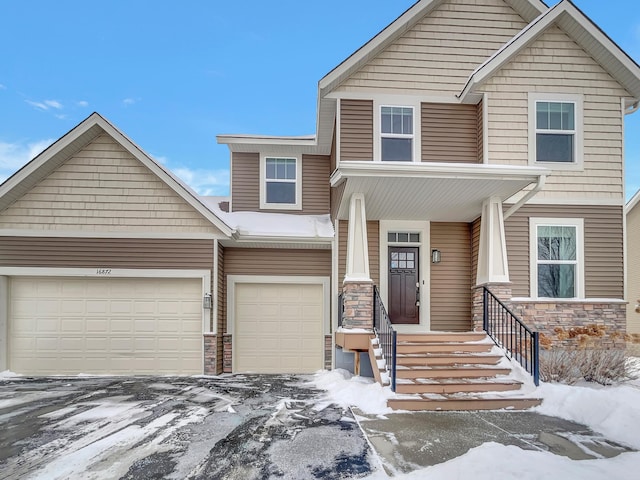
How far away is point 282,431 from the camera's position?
16.5 ft

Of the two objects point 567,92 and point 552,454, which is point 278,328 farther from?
point 567,92

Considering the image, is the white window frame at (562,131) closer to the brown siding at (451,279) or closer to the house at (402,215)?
the house at (402,215)

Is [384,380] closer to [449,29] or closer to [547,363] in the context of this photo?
[547,363]

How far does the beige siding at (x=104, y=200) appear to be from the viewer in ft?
31.5

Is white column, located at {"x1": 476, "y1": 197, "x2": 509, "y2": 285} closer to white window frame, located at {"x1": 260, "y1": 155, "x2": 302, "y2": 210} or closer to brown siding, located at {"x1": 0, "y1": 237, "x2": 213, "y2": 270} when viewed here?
white window frame, located at {"x1": 260, "y1": 155, "x2": 302, "y2": 210}

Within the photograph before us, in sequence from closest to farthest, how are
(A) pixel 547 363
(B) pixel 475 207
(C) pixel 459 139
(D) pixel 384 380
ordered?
(D) pixel 384 380 < (A) pixel 547 363 < (B) pixel 475 207 < (C) pixel 459 139

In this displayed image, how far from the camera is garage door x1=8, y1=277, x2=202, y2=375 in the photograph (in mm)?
9641

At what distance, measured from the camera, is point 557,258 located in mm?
9070

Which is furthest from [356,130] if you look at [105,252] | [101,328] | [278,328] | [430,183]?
[101,328]

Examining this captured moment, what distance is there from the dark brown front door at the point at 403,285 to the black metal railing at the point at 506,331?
5.80 feet

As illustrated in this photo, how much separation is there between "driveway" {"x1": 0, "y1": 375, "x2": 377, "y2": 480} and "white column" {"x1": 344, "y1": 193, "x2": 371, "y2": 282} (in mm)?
2208

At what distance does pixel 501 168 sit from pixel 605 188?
11.1 ft

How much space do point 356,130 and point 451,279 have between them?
3839 mm

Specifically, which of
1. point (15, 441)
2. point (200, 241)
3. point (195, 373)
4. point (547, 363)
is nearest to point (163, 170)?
point (200, 241)
